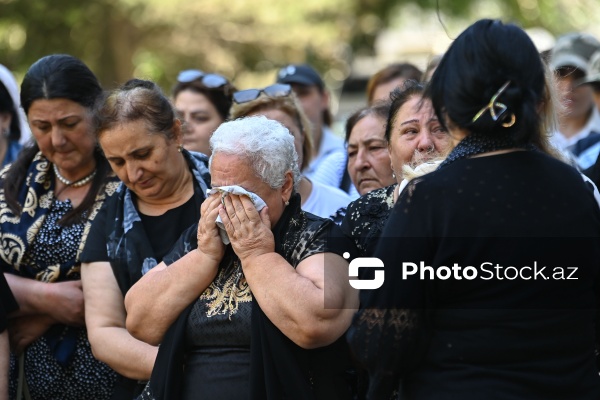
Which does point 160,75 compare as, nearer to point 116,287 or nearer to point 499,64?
point 116,287

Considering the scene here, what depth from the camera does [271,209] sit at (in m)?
3.71

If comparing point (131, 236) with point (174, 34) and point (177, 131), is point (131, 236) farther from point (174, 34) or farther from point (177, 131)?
point (174, 34)

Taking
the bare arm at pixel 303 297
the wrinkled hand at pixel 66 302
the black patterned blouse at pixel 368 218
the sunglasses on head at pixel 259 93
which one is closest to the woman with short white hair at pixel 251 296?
the bare arm at pixel 303 297

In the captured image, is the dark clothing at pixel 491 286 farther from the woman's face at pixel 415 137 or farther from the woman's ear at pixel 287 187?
the woman's face at pixel 415 137

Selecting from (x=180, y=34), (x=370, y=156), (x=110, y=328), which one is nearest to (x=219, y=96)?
(x=370, y=156)

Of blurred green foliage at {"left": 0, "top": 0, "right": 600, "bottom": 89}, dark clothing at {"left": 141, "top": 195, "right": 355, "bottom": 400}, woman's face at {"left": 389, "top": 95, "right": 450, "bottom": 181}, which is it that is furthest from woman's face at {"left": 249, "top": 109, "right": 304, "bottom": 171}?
blurred green foliage at {"left": 0, "top": 0, "right": 600, "bottom": 89}

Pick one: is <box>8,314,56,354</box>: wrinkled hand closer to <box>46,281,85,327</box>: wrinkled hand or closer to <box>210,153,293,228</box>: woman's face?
<box>46,281,85,327</box>: wrinkled hand

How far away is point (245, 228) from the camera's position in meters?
3.55

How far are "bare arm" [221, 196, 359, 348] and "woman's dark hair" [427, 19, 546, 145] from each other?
0.88 meters

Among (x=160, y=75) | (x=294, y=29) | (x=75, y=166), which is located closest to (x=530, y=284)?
(x=75, y=166)

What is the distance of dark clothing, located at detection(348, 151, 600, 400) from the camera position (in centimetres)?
283

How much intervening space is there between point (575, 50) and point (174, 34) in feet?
31.6

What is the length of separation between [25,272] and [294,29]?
11.8 meters

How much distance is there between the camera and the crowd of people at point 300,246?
9.32 ft
